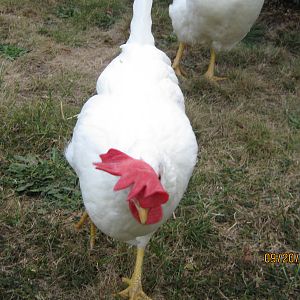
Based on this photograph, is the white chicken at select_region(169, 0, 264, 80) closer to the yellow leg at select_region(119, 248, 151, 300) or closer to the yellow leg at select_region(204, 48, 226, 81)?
the yellow leg at select_region(204, 48, 226, 81)

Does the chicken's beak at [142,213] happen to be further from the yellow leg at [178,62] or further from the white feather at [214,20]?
the yellow leg at [178,62]

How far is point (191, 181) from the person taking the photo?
3.34m

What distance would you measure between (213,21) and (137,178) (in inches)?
113

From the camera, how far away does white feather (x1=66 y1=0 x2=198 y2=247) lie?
1952 mm

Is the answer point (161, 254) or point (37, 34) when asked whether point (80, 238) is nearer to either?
point (161, 254)

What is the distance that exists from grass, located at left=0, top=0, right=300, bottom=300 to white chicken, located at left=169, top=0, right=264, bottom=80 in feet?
1.13

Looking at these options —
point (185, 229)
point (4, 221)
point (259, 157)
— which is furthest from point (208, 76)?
point (4, 221)

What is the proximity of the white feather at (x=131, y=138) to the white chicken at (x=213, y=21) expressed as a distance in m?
1.61

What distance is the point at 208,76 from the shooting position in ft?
15.4

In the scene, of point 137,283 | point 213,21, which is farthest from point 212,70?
point 137,283

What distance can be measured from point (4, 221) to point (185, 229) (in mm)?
1025
